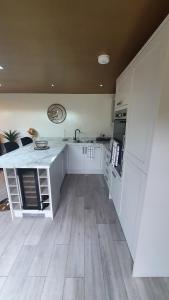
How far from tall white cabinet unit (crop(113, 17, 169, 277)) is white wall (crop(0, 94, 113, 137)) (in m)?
2.55

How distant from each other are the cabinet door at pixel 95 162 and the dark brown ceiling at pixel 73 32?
1786 millimetres

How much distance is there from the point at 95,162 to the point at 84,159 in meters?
0.30

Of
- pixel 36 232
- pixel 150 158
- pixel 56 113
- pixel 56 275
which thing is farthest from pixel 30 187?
pixel 56 113

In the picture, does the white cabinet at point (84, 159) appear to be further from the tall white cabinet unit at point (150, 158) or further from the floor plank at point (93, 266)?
the tall white cabinet unit at point (150, 158)

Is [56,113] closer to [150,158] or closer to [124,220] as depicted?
[124,220]

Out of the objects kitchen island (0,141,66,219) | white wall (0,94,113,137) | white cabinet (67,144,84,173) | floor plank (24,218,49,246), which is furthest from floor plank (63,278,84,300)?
white wall (0,94,113,137)

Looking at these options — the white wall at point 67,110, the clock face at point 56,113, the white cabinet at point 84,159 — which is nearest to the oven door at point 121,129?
the white cabinet at point 84,159

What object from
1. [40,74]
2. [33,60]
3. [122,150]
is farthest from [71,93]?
[122,150]

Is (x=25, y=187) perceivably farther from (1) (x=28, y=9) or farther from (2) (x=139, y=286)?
(1) (x=28, y=9)

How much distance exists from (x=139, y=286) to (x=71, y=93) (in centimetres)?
403

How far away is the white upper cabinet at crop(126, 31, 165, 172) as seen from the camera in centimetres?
109

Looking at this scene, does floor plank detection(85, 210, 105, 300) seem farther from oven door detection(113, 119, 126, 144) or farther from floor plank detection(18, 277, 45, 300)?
oven door detection(113, 119, 126, 144)

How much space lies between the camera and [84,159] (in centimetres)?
386

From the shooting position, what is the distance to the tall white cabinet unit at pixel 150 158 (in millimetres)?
1075
